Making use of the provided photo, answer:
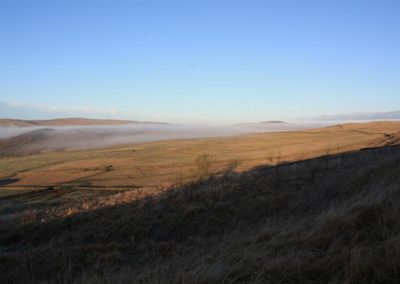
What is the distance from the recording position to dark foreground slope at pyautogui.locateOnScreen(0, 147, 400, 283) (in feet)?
15.2

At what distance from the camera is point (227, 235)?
873 cm

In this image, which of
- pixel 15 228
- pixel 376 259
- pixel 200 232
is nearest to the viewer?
pixel 376 259

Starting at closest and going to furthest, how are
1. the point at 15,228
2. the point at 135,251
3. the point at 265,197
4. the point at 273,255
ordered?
the point at 273,255, the point at 135,251, the point at 265,197, the point at 15,228

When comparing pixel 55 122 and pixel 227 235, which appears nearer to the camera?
pixel 227 235

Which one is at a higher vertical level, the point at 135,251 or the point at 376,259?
the point at 376,259

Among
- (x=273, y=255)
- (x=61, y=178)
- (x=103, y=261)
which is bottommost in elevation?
(x=61, y=178)

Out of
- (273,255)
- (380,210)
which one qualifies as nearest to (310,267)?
(273,255)

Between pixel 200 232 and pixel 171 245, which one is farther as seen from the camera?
pixel 200 232

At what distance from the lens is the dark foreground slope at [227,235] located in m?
4.62

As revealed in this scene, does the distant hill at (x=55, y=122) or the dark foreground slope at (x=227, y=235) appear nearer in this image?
the dark foreground slope at (x=227, y=235)

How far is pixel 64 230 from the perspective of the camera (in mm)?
13750

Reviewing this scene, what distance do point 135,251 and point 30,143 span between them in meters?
109

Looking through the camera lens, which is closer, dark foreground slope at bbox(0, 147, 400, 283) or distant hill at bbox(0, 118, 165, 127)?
dark foreground slope at bbox(0, 147, 400, 283)

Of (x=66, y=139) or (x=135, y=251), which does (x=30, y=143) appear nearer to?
(x=66, y=139)
